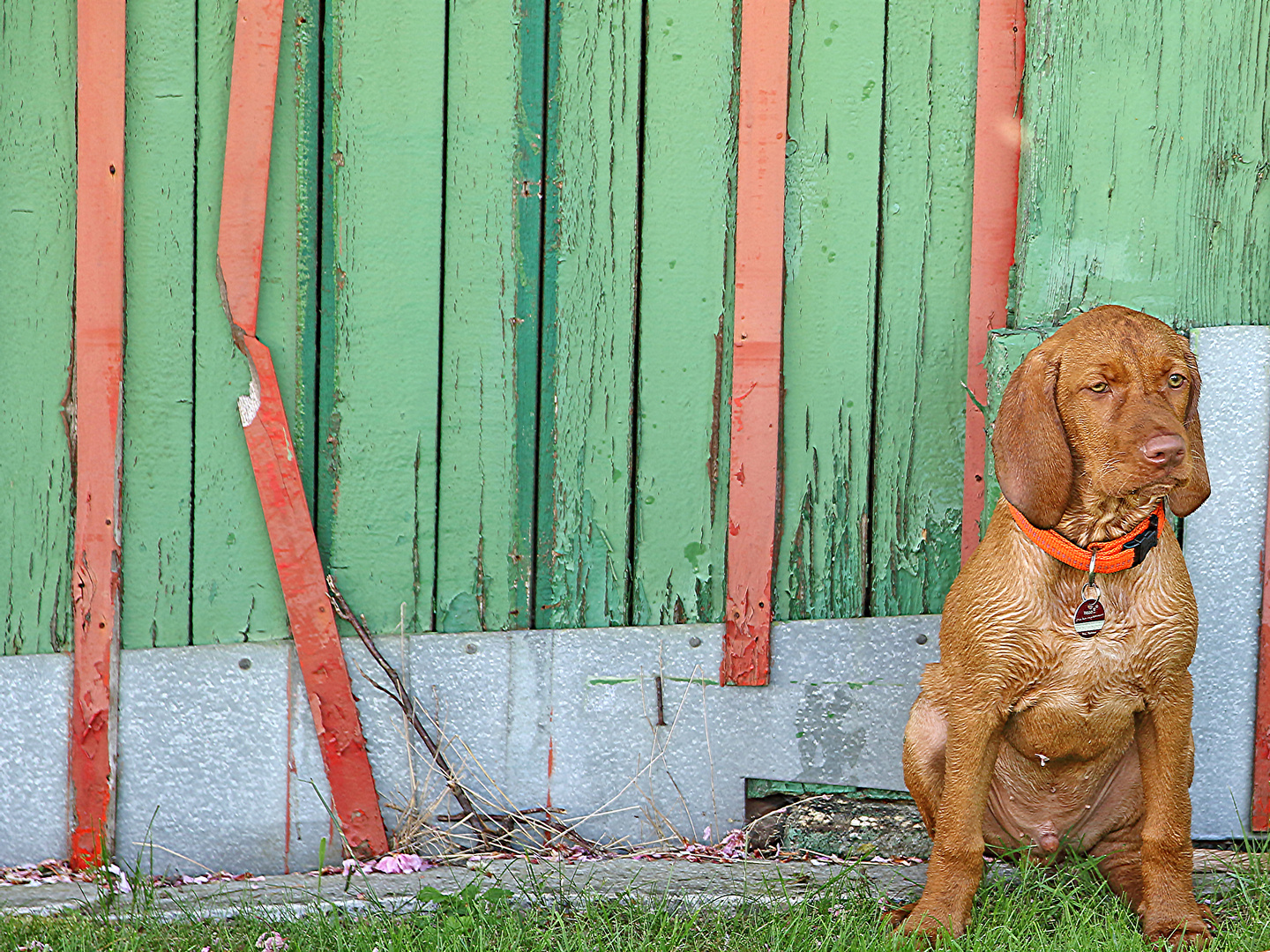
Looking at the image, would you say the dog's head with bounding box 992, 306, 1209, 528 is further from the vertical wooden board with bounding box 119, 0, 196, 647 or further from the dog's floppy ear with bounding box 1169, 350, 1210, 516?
the vertical wooden board with bounding box 119, 0, 196, 647

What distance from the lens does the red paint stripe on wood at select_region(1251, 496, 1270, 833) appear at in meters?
2.98

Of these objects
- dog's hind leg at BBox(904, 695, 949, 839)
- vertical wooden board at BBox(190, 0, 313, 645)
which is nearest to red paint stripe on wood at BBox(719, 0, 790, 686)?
dog's hind leg at BBox(904, 695, 949, 839)

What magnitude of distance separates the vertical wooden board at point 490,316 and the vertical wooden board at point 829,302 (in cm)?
71

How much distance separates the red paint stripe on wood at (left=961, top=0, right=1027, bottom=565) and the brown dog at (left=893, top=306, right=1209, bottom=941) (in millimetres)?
615

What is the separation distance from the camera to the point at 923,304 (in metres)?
3.17

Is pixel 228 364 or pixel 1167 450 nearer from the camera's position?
pixel 1167 450

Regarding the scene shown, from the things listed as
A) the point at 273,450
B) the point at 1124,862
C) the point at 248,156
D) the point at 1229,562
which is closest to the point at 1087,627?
the point at 1124,862

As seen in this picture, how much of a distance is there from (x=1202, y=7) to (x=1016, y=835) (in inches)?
83.3

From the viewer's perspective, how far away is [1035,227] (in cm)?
301

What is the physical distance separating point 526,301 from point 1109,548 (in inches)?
64.4

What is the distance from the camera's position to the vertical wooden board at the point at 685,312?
3.13 metres

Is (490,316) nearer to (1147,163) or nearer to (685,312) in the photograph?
(685,312)

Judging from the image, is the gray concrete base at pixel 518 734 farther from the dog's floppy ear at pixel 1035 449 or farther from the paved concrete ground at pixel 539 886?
the dog's floppy ear at pixel 1035 449

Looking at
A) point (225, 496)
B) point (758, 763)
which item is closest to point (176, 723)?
point (225, 496)
